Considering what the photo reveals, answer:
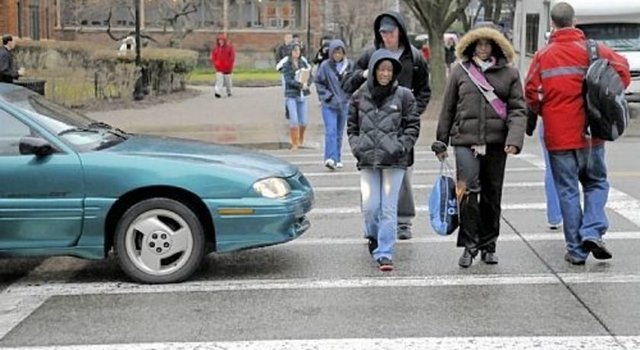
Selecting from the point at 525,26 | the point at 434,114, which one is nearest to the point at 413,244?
the point at 434,114

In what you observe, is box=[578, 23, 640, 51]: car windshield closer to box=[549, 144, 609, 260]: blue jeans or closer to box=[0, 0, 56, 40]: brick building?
box=[549, 144, 609, 260]: blue jeans

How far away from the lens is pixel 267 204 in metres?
6.82

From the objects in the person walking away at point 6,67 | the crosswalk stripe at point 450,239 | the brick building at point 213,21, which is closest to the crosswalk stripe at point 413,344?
the crosswalk stripe at point 450,239

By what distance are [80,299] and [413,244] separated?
2875 millimetres

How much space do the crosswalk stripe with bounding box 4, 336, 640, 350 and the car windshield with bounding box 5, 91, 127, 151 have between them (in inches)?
76.4

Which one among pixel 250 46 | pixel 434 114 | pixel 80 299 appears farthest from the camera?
pixel 250 46

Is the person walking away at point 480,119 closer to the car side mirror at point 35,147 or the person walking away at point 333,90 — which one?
the car side mirror at point 35,147

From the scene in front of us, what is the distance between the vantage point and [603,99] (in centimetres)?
687

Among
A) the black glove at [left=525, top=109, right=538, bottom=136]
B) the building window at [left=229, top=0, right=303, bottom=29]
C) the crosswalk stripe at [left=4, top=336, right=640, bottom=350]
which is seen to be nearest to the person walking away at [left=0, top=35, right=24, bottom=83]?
the black glove at [left=525, top=109, right=538, bottom=136]

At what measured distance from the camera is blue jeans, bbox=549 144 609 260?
7.20 meters

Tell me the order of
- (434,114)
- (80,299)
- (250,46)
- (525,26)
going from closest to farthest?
(80,299) < (434,114) < (525,26) < (250,46)

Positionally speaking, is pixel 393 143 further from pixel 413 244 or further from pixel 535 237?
pixel 535 237

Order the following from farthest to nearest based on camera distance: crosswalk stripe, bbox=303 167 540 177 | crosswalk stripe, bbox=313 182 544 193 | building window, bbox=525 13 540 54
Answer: building window, bbox=525 13 540 54, crosswalk stripe, bbox=303 167 540 177, crosswalk stripe, bbox=313 182 544 193

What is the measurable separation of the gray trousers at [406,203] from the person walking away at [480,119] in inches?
36.4
